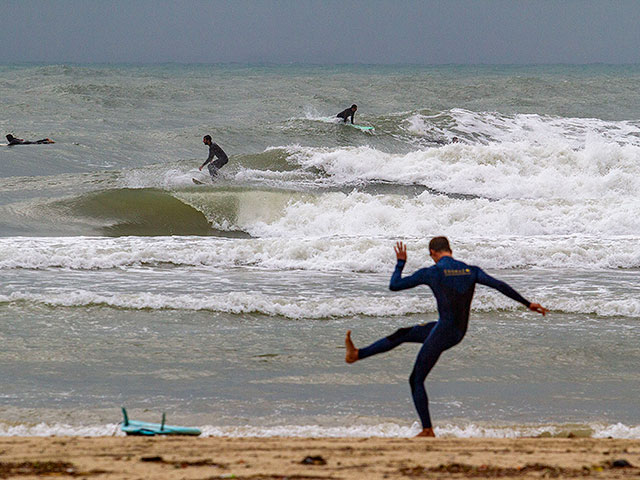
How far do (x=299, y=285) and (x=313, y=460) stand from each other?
6.87m

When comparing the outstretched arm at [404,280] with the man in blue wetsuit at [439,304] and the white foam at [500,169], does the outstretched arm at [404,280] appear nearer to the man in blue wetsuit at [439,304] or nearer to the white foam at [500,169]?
the man in blue wetsuit at [439,304]

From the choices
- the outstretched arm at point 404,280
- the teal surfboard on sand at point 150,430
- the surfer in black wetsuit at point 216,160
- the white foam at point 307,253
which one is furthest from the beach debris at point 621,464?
the surfer in black wetsuit at point 216,160

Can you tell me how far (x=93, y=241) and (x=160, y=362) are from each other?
699 centimetres

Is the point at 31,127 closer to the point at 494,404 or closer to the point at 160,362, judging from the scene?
the point at 160,362

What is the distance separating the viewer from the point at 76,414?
650cm

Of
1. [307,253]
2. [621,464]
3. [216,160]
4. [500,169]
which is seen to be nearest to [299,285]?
[307,253]

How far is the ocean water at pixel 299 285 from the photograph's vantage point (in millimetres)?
6816

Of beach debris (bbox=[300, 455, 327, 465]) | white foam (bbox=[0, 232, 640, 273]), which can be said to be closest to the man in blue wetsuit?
beach debris (bbox=[300, 455, 327, 465])

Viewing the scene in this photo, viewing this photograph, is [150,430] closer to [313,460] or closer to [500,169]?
[313,460]

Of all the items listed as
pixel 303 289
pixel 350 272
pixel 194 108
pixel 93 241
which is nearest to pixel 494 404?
pixel 303 289

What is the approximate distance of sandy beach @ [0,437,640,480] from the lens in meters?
4.45

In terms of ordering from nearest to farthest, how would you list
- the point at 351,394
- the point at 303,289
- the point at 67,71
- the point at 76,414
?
the point at 76,414, the point at 351,394, the point at 303,289, the point at 67,71

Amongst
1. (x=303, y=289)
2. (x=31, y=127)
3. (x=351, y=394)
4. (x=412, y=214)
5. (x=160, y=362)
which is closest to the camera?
(x=351, y=394)

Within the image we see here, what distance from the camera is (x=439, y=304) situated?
555 cm
